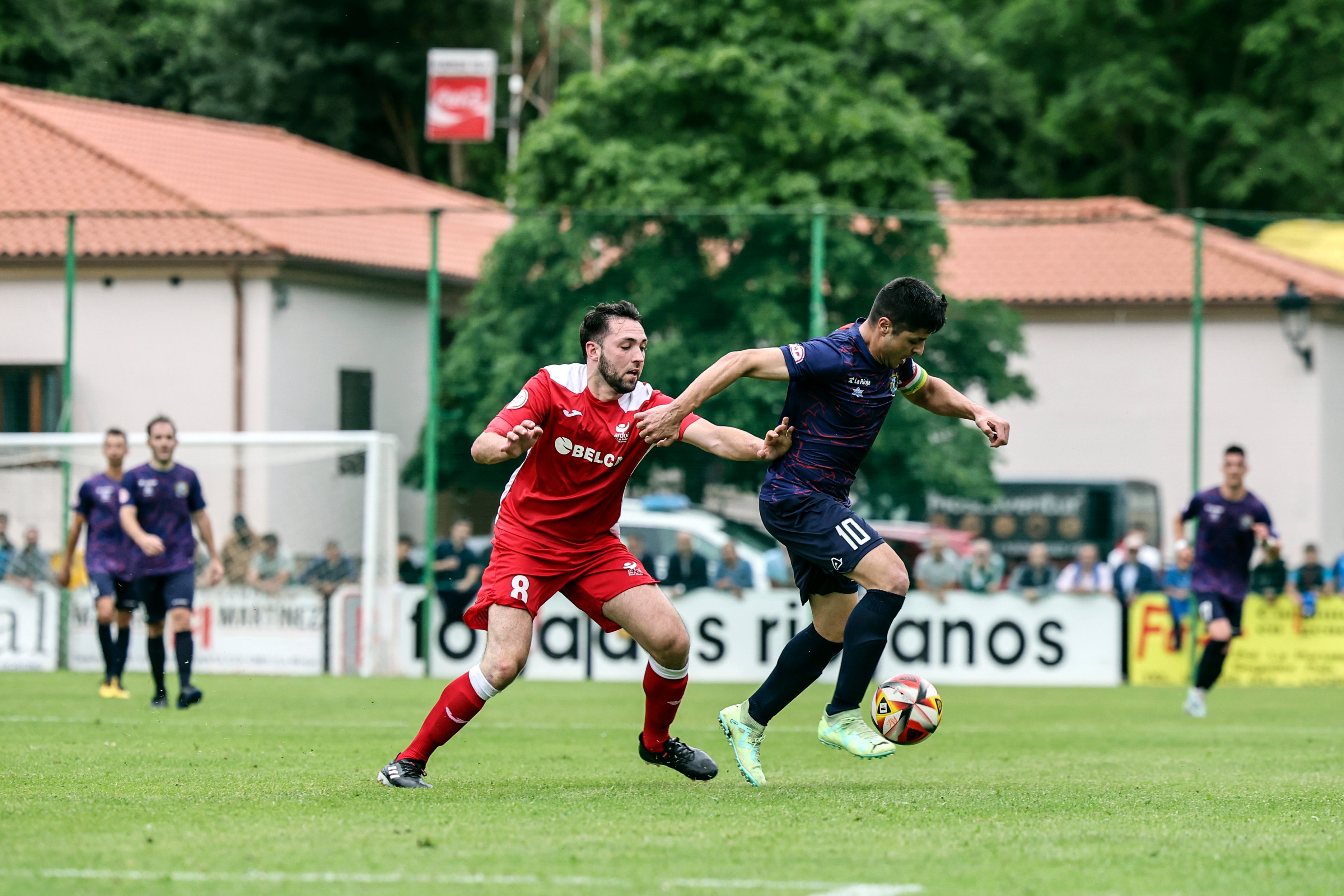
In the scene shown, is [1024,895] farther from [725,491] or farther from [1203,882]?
[725,491]

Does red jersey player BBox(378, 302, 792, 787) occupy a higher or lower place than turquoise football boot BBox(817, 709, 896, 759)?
higher

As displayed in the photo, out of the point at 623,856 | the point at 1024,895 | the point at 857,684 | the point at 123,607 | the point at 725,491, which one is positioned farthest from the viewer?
the point at 725,491

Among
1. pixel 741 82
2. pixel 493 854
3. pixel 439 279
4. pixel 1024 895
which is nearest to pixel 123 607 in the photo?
pixel 439 279

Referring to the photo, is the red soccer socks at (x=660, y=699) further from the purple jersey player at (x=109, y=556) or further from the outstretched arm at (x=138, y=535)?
the purple jersey player at (x=109, y=556)

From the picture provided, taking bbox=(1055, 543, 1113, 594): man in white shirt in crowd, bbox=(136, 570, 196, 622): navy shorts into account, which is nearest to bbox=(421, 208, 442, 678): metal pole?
bbox=(136, 570, 196, 622): navy shorts

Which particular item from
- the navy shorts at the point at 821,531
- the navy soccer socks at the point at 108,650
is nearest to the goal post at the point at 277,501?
the navy soccer socks at the point at 108,650

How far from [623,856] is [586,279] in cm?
1292

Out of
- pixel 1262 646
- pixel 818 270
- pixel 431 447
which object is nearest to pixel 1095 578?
pixel 1262 646

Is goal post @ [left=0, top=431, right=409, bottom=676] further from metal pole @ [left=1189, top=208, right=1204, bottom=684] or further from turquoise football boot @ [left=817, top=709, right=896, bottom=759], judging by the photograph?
turquoise football boot @ [left=817, top=709, right=896, bottom=759]

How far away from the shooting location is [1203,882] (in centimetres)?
513

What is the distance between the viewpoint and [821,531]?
7445 millimetres

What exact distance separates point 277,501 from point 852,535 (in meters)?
12.0

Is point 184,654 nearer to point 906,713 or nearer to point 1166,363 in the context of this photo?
point 906,713

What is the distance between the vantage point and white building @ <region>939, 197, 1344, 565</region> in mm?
21156
